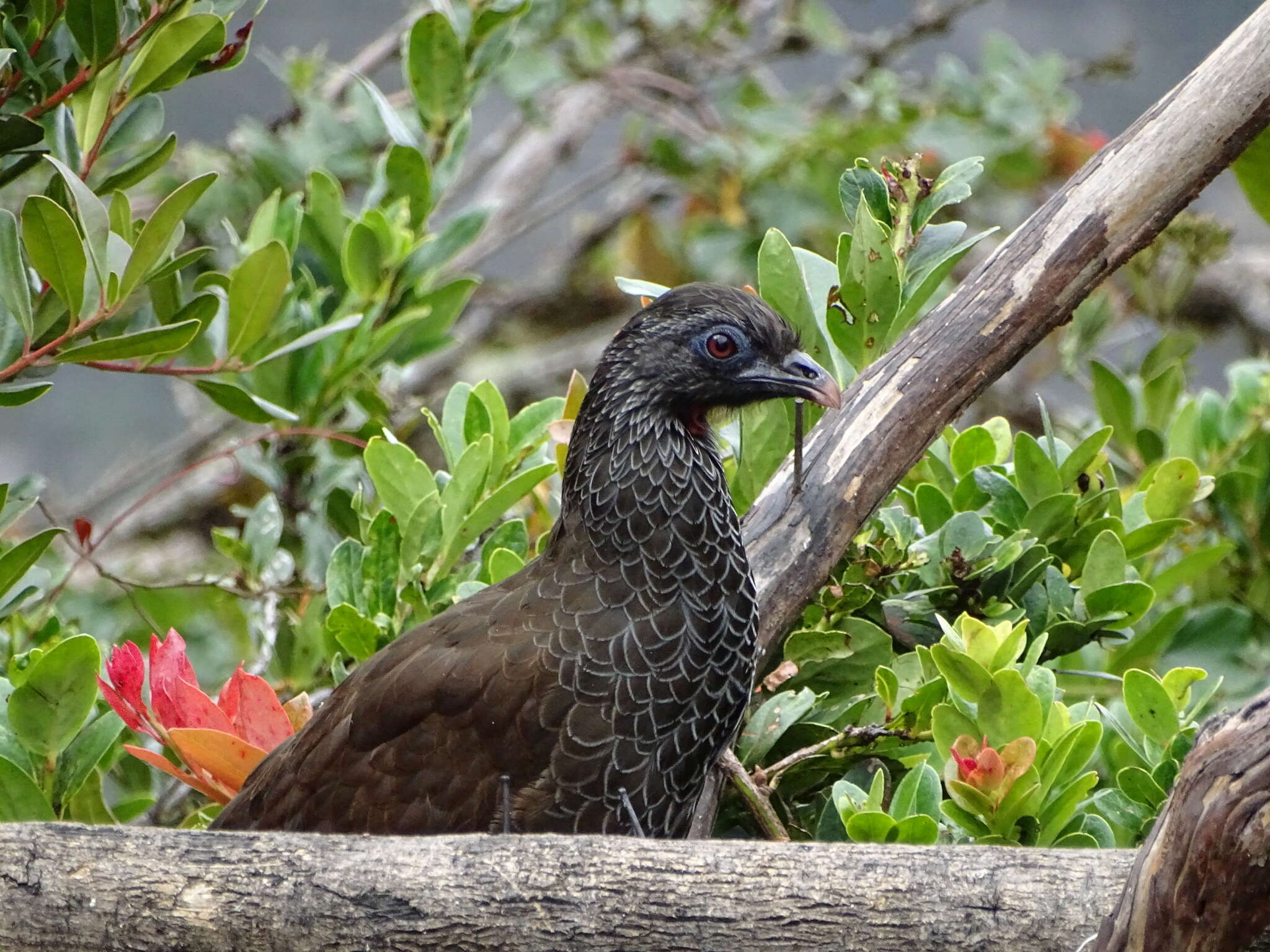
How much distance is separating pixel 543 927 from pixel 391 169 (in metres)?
2.15

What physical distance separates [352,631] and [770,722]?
87 centimetres

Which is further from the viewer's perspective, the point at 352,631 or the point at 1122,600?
the point at 352,631

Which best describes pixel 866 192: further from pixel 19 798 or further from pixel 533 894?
pixel 19 798

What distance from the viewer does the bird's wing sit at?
243 cm

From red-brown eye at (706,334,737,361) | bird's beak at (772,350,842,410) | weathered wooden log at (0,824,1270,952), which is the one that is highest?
red-brown eye at (706,334,737,361)

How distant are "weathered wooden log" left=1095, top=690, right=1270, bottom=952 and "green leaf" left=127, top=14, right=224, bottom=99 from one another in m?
1.95

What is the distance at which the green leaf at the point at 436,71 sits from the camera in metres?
3.21

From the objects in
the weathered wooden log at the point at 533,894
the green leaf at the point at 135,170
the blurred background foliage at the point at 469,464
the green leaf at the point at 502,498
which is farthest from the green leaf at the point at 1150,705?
the green leaf at the point at 135,170

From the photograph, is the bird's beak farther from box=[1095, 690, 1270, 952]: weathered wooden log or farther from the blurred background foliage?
box=[1095, 690, 1270, 952]: weathered wooden log

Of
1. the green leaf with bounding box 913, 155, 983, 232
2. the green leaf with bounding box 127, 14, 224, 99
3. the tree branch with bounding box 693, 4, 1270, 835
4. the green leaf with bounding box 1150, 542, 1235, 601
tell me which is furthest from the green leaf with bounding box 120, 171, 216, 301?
the green leaf with bounding box 1150, 542, 1235, 601

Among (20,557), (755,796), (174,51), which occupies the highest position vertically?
(174,51)

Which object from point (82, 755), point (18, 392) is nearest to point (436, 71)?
point (18, 392)

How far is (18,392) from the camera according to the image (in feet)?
7.57

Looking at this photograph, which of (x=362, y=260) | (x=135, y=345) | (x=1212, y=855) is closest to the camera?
(x=1212, y=855)
